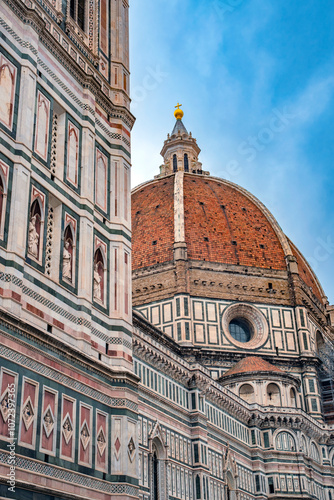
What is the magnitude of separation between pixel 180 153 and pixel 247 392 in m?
39.9

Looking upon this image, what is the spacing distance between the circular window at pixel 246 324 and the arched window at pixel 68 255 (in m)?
47.1

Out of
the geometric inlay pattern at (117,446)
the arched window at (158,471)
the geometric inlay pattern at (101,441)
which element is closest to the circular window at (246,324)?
the arched window at (158,471)

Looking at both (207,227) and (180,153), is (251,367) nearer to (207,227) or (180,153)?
(207,227)

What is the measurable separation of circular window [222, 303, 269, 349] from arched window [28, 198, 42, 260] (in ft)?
158

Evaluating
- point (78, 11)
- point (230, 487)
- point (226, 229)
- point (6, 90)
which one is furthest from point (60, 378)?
point (226, 229)

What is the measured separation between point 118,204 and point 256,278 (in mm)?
49344

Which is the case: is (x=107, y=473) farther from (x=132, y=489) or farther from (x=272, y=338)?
(x=272, y=338)

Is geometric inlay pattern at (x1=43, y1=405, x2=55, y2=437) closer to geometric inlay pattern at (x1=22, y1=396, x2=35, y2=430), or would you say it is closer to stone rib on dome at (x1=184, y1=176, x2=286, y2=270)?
geometric inlay pattern at (x1=22, y1=396, x2=35, y2=430)

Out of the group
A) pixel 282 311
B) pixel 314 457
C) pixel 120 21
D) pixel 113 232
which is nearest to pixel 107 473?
pixel 113 232

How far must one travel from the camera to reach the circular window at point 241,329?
63.1 m

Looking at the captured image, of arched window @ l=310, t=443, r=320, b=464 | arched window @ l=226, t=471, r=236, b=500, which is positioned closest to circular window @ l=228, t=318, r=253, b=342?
arched window @ l=310, t=443, r=320, b=464

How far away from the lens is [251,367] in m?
55.5

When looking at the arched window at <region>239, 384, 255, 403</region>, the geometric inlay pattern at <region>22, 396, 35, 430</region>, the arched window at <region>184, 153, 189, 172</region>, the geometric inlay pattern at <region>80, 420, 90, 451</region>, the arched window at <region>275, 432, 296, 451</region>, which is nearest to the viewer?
the geometric inlay pattern at <region>22, 396, 35, 430</region>

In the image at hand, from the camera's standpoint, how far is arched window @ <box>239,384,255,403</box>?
54.6 m
